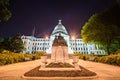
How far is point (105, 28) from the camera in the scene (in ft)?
138

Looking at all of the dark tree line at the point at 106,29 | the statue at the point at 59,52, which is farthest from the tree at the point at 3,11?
the dark tree line at the point at 106,29

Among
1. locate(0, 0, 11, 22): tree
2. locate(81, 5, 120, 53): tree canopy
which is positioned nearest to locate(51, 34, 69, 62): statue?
locate(0, 0, 11, 22): tree

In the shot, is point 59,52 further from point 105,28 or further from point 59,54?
point 105,28

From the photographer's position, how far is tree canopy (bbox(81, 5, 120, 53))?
4069 cm

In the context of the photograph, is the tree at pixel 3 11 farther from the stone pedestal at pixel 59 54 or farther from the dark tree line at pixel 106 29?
the dark tree line at pixel 106 29

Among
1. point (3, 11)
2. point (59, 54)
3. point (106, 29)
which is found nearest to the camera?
point (3, 11)

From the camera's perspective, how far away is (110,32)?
4184cm

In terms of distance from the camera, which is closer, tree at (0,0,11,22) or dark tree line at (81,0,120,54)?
tree at (0,0,11,22)

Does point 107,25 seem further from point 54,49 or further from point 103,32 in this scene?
point 54,49

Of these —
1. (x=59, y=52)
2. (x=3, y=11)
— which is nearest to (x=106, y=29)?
(x=59, y=52)

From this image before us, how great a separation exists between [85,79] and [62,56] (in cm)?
1199

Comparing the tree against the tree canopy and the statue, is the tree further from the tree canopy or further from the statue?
the tree canopy

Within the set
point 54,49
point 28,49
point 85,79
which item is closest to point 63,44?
point 54,49

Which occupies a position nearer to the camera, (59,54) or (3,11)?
(3,11)
